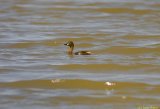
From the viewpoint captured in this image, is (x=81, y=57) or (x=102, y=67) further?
(x=81, y=57)

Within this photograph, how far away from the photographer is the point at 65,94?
30.9 feet

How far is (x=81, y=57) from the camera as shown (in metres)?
12.1

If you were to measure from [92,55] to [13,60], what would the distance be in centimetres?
148

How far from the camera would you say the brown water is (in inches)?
362

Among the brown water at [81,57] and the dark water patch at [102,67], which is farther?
the dark water patch at [102,67]

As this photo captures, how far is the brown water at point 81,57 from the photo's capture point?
9.20 meters

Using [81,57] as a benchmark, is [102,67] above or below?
below

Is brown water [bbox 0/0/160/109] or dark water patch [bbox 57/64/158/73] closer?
brown water [bbox 0/0/160/109]

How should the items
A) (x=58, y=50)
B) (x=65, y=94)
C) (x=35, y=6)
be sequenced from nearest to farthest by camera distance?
(x=65, y=94) < (x=58, y=50) < (x=35, y=6)

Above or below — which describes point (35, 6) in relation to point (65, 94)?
above

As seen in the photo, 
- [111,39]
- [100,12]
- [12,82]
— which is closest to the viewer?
[12,82]

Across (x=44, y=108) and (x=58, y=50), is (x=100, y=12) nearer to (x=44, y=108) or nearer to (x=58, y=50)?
(x=58, y=50)

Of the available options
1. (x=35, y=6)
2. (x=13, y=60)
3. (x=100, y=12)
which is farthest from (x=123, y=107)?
(x=35, y=6)

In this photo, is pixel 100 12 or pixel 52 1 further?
pixel 52 1
